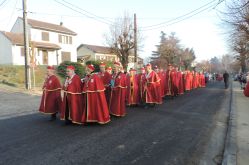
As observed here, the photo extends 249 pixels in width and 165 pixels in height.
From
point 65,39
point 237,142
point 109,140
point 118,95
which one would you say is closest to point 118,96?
point 118,95

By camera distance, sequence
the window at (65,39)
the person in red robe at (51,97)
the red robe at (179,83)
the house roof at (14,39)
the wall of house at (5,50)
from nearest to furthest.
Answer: the person in red robe at (51,97)
the red robe at (179,83)
the house roof at (14,39)
the wall of house at (5,50)
the window at (65,39)

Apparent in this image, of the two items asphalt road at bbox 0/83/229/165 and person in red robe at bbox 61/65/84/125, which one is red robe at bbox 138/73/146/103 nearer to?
asphalt road at bbox 0/83/229/165

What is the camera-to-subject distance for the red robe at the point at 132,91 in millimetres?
14445

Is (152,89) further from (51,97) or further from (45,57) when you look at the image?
(45,57)

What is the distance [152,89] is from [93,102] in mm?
5093

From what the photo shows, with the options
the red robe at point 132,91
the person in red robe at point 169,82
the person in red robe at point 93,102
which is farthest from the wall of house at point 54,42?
the person in red robe at point 93,102

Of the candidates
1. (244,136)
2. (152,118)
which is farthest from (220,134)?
(152,118)

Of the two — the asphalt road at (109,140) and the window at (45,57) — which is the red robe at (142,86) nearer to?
the asphalt road at (109,140)

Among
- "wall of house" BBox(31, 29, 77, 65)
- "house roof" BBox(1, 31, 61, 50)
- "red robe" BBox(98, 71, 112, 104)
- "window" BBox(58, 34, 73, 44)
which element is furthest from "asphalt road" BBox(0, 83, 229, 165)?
"window" BBox(58, 34, 73, 44)

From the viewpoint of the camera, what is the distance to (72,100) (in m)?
9.44

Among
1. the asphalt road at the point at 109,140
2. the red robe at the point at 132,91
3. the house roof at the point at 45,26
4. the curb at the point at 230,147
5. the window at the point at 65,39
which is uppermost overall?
the house roof at the point at 45,26

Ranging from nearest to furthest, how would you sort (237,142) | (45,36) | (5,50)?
(237,142)
(5,50)
(45,36)

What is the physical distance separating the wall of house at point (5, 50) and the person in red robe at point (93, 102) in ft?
117

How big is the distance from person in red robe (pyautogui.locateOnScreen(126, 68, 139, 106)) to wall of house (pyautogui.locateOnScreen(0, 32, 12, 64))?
3170cm
